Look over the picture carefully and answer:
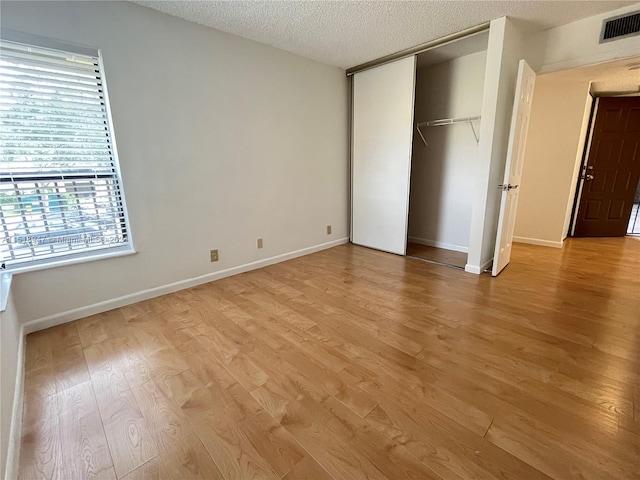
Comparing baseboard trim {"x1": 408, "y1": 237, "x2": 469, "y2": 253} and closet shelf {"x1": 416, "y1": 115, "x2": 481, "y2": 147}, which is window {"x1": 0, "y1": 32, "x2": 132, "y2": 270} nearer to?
closet shelf {"x1": 416, "y1": 115, "x2": 481, "y2": 147}

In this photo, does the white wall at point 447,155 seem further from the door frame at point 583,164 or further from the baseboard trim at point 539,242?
the door frame at point 583,164

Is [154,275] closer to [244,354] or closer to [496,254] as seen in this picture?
[244,354]

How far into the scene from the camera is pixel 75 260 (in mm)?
2227

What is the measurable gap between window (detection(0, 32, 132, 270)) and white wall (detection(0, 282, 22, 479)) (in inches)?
27.1

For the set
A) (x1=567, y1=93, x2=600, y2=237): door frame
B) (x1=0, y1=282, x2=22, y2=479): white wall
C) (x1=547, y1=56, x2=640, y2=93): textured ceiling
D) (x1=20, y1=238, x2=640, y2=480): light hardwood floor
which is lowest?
(x1=20, y1=238, x2=640, y2=480): light hardwood floor

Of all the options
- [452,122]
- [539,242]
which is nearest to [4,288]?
[452,122]

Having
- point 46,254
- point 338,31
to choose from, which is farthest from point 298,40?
point 46,254

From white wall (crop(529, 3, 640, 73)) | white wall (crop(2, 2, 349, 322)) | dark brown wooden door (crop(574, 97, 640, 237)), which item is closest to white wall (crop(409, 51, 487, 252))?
white wall (crop(529, 3, 640, 73))

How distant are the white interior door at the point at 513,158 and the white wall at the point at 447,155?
63cm

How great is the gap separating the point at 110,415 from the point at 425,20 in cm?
360

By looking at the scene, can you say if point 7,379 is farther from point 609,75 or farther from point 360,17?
point 609,75

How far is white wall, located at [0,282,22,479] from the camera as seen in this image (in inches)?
43.4

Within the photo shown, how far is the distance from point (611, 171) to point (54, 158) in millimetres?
6781

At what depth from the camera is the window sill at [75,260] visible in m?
2.03
